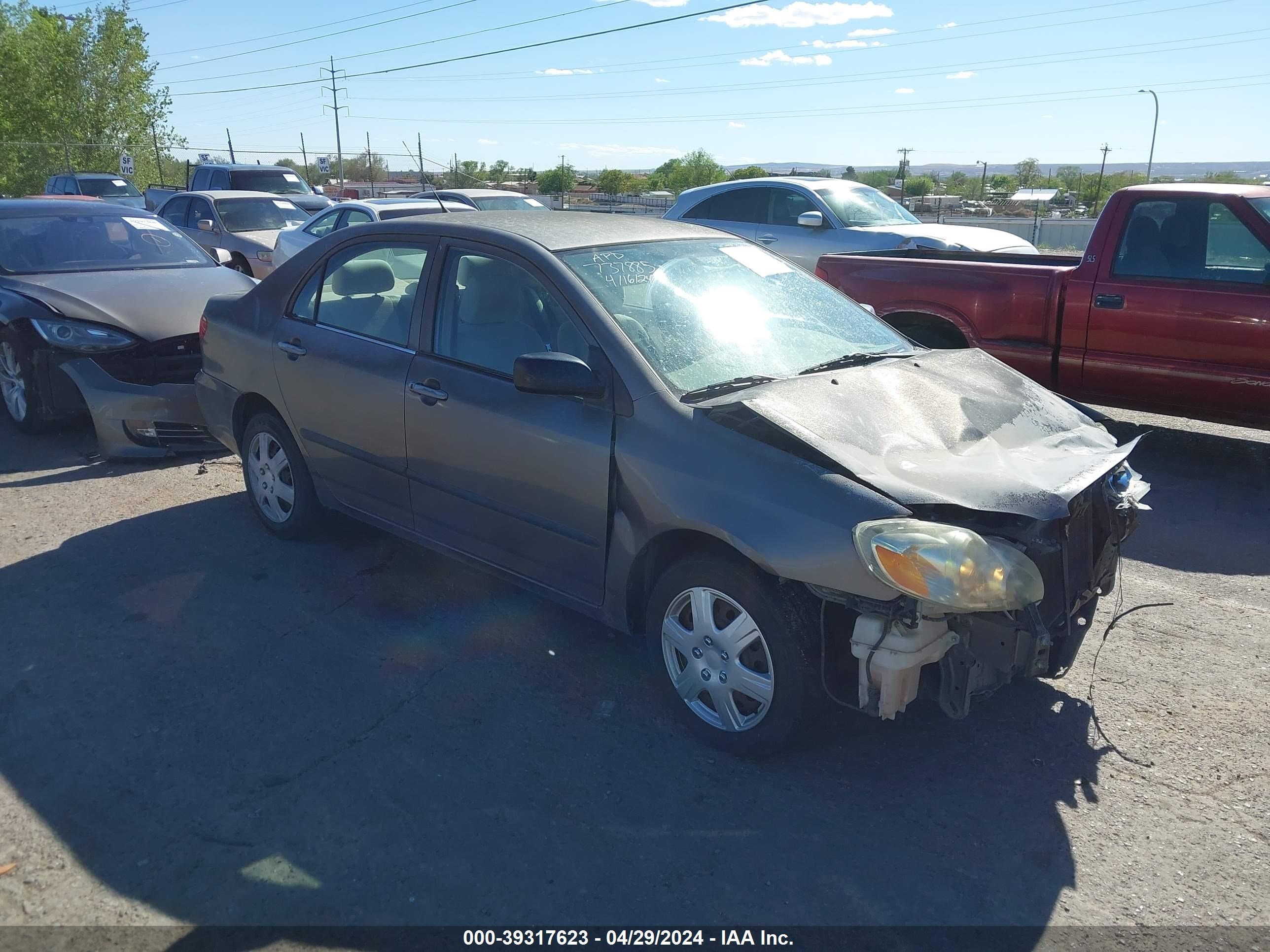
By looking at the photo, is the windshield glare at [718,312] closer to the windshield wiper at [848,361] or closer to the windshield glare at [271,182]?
the windshield wiper at [848,361]

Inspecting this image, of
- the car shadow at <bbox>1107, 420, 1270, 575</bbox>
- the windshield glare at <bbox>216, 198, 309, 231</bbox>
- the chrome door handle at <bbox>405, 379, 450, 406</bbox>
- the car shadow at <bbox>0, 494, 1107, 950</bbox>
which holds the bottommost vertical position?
the car shadow at <bbox>0, 494, 1107, 950</bbox>

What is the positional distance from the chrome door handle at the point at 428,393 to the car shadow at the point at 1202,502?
299 centimetres

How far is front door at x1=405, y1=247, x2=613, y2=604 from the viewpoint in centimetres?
377

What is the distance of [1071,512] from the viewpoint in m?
3.33

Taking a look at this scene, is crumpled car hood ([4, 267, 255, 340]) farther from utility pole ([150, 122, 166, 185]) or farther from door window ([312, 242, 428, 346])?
utility pole ([150, 122, 166, 185])

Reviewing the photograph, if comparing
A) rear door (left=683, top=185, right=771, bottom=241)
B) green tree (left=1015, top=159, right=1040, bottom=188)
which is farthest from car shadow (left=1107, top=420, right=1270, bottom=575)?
green tree (left=1015, top=159, right=1040, bottom=188)

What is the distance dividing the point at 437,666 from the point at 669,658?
43.4 inches

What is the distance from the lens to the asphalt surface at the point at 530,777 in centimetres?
286

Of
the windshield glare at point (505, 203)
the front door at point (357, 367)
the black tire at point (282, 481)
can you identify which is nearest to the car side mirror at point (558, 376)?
the front door at point (357, 367)

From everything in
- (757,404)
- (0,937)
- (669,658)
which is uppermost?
(757,404)

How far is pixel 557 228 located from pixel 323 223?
10957 mm

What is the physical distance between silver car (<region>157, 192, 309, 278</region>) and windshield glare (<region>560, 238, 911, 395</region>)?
12036 millimetres

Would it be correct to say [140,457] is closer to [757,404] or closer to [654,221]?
[654,221]

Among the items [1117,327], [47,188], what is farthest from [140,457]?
[47,188]
